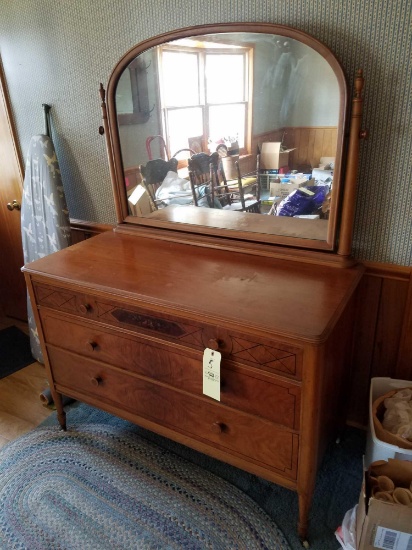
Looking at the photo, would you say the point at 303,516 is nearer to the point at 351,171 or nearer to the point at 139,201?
the point at 351,171

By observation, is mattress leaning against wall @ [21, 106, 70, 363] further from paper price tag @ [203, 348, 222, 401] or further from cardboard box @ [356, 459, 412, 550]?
cardboard box @ [356, 459, 412, 550]

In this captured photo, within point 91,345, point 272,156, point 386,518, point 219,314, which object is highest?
point 272,156

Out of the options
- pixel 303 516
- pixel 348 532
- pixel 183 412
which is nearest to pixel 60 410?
pixel 183 412

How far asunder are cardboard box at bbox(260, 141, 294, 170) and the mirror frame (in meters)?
0.19

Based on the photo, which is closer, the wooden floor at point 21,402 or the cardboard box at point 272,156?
the cardboard box at point 272,156

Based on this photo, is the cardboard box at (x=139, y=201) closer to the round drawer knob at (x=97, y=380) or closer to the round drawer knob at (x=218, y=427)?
the round drawer knob at (x=97, y=380)

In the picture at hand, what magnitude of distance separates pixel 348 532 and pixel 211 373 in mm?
625

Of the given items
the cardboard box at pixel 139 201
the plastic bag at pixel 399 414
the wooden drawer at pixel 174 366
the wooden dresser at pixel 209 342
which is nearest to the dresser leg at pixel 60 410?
the wooden dresser at pixel 209 342

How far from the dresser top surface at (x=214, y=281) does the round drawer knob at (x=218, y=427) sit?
1.23ft

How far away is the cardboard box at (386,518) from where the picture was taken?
1.05 meters

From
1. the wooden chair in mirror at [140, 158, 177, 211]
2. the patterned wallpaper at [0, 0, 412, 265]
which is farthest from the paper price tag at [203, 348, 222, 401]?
the wooden chair in mirror at [140, 158, 177, 211]

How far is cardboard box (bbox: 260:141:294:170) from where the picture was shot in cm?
142

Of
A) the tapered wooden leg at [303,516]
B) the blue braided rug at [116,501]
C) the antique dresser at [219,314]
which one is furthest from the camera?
the blue braided rug at [116,501]

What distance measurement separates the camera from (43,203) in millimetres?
2059
